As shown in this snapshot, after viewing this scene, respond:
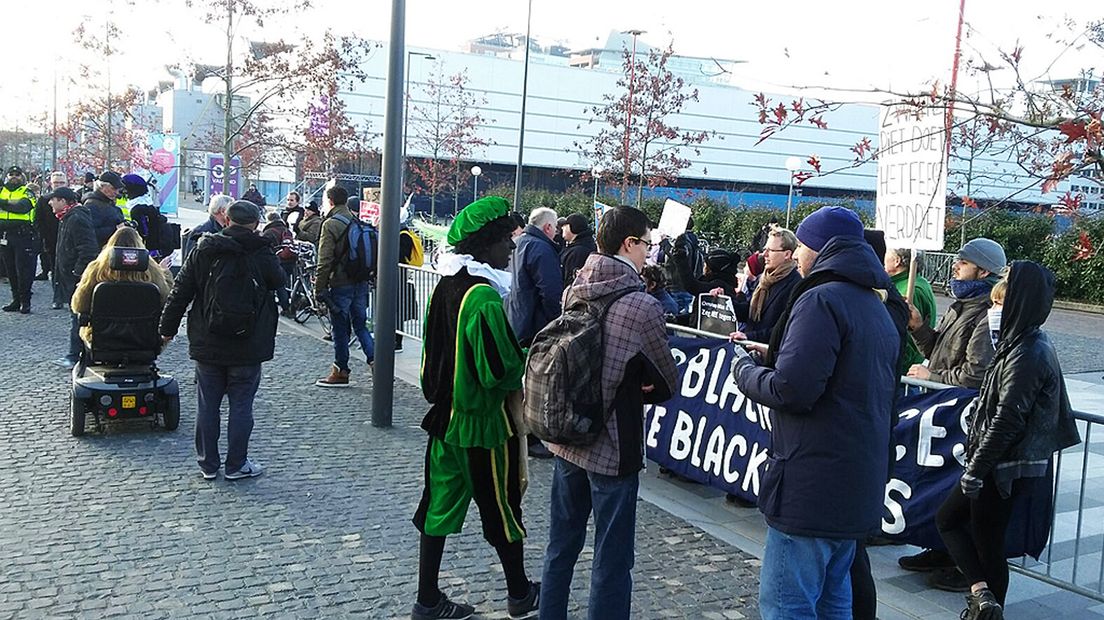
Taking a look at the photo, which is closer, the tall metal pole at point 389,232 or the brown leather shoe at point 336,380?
the tall metal pole at point 389,232

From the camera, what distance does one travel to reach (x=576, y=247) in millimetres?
7664

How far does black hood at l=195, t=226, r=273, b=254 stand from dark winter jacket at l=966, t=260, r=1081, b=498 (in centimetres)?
443

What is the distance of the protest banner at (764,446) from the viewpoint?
15.3 ft

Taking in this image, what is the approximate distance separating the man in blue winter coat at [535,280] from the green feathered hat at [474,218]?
7.71ft

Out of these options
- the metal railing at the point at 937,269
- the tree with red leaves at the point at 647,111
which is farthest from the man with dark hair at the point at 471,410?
the tree with red leaves at the point at 647,111

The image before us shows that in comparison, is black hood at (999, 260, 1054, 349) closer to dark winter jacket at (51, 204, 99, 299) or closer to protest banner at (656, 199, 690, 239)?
protest banner at (656, 199, 690, 239)

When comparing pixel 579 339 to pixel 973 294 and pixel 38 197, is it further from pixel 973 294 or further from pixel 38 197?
pixel 38 197

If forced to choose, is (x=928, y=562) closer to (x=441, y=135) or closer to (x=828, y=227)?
(x=828, y=227)

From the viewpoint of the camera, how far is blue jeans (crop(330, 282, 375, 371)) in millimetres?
9867

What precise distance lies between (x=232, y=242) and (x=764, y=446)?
354cm

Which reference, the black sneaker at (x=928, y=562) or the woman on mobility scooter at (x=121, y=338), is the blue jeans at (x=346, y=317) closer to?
the woman on mobility scooter at (x=121, y=338)

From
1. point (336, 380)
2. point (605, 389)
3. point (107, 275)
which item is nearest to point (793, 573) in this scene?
point (605, 389)

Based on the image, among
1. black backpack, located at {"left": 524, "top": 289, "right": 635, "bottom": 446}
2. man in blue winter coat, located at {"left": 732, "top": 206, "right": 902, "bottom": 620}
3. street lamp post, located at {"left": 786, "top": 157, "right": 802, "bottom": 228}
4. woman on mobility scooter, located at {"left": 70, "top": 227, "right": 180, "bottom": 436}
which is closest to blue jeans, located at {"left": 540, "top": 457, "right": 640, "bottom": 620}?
black backpack, located at {"left": 524, "top": 289, "right": 635, "bottom": 446}

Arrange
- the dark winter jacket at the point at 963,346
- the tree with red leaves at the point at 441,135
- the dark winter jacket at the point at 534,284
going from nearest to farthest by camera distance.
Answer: the dark winter jacket at the point at 963,346 → the dark winter jacket at the point at 534,284 → the tree with red leaves at the point at 441,135
